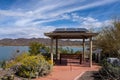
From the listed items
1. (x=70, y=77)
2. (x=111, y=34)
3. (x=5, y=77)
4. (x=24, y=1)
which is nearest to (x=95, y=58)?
(x=111, y=34)

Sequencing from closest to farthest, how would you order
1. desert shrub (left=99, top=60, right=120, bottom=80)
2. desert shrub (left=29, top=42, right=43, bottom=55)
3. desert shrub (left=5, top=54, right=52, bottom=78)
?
desert shrub (left=99, top=60, right=120, bottom=80), desert shrub (left=5, top=54, right=52, bottom=78), desert shrub (left=29, top=42, right=43, bottom=55)

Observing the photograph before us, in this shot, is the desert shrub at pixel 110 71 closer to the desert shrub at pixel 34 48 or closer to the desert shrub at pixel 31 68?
the desert shrub at pixel 31 68

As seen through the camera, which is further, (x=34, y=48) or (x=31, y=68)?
(x=34, y=48)

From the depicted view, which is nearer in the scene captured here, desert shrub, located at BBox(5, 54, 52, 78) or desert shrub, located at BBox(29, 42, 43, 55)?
desert shrub, located at BBox(5, 54, 52, 78)

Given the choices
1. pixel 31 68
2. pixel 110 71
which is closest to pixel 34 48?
pixel 31 68

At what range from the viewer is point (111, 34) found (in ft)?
76.2

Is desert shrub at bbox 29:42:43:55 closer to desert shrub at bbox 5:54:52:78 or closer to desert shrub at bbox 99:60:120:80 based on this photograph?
desert shrub at bbox 5:54:52:78

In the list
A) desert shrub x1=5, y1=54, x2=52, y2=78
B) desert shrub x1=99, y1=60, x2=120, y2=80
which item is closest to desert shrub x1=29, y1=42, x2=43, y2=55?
desert shrub x1=5, y1=54, x2=52, y2=78

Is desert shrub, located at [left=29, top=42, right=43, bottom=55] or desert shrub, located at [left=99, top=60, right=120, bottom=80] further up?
desert shrub, located at [left=29, top=42, right=43, bottom=55]

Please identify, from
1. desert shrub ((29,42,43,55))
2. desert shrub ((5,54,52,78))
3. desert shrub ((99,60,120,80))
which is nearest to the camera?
desert shrub ((99,60,120,80))

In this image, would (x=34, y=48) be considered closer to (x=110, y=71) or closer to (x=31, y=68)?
(x=31, y=68)

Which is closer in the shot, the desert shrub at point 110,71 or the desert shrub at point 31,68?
the desert shrub at point 110,71

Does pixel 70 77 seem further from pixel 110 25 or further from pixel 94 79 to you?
pixel 110 25

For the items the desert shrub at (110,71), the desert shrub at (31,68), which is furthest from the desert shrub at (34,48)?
the desert shrub at (110,71)
